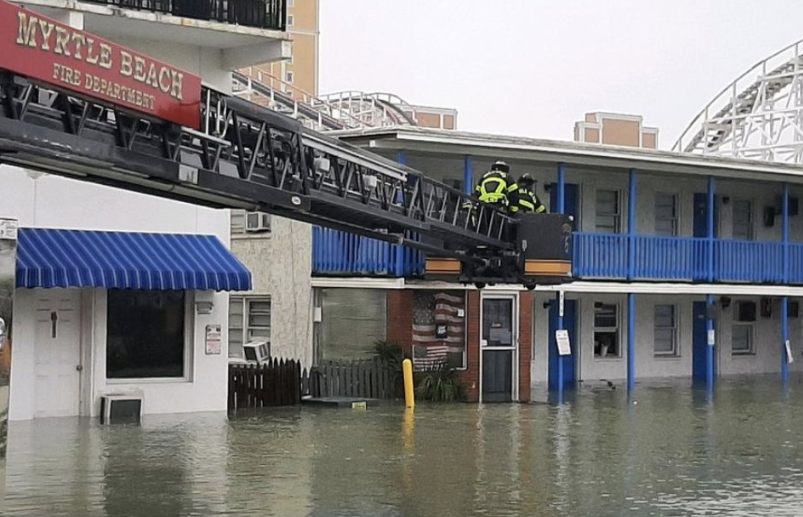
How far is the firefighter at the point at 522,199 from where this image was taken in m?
20.5

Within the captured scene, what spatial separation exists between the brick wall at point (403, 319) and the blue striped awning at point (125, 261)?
449 centimetres

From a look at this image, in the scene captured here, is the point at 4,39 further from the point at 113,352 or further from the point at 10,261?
the point at 113,352

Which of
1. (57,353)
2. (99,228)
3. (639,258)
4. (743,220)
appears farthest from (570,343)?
(57,353)

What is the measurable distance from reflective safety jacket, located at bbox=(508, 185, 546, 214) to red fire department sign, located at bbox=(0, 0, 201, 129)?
922 cm

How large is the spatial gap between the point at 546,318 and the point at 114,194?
12214mm

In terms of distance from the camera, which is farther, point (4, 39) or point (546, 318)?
point (546, 318)

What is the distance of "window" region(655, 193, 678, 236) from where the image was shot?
31547 mm

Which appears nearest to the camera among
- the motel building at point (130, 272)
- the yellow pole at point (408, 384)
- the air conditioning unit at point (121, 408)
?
the motel building at point (130, 272)

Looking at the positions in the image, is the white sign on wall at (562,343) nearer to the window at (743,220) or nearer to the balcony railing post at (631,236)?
the balcony railing post at (631,236)

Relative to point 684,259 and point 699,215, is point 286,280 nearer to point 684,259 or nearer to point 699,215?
point 684,259

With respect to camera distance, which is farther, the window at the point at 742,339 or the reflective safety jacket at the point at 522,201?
the window at the point at 742,339

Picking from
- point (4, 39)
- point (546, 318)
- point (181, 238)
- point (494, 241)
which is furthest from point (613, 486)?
point (546, 318)

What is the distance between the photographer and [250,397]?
23.7 metres

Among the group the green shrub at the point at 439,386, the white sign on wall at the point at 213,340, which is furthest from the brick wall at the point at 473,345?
the white sign on wall at the point at 213,340
